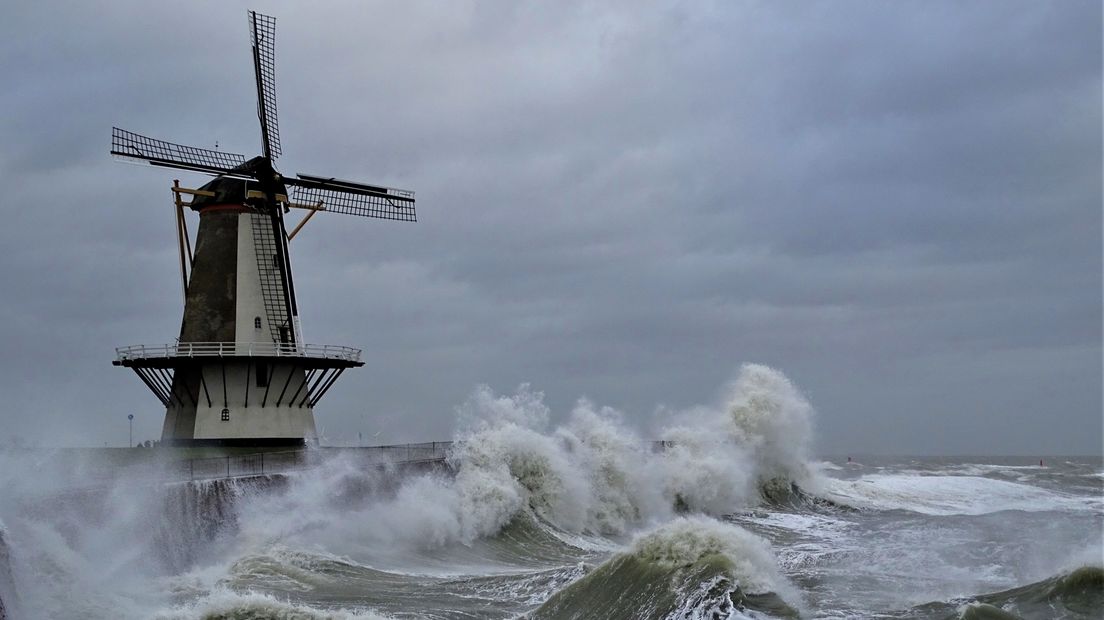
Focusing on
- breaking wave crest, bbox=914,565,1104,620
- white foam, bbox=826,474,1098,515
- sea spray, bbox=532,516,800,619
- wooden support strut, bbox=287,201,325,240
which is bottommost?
breaking wave crest, bbox=914,565,1104,620

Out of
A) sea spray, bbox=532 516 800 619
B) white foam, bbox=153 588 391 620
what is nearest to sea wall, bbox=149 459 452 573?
white foam, bbox=153 588 391 620

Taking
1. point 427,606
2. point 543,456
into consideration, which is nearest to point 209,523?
point 427,606

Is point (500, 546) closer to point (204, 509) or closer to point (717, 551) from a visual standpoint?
point (204, 509)

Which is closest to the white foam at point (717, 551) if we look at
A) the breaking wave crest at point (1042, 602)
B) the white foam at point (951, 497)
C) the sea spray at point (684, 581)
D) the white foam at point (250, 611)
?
the sea spray at point (684, 581)

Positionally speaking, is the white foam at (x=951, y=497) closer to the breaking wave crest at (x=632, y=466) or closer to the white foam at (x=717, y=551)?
the breaking wave crest at (x=632, y=466)

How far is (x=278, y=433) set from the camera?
89.8ft

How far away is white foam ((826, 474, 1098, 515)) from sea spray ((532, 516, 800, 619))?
55.8ft

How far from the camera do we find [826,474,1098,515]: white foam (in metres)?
30.6

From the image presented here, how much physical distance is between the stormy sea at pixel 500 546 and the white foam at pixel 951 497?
142 cm

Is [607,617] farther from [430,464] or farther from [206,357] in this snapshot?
[206,357]

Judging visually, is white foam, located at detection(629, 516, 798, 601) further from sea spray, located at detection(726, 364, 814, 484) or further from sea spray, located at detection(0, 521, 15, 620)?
sea spray, located at detection(726, 364, 814, 484)

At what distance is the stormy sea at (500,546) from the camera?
12898mm

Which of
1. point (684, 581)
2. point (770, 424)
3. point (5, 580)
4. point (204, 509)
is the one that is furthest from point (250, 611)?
point (770, 424)

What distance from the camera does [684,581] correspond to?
13.2 m
